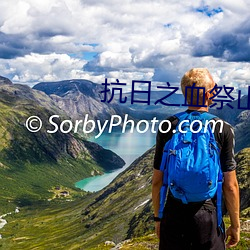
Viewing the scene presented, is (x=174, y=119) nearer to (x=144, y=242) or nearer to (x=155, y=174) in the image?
(x=155, y=174)

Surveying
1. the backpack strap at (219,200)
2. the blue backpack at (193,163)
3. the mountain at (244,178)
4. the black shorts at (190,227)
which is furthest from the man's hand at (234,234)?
the mountain at (244,178)

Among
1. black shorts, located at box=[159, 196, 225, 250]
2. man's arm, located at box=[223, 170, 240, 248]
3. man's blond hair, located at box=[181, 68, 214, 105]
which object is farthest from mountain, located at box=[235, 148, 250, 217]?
man's blond hair, located at box=[181, 68, 214, 105]

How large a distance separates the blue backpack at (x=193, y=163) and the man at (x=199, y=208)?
355 millimetres

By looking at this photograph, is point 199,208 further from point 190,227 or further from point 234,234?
Answer: point 234,234

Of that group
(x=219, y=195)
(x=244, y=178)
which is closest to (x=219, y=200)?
(x=219, y=195)

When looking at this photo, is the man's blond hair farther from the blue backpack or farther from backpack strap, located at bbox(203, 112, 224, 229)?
the blue backpack

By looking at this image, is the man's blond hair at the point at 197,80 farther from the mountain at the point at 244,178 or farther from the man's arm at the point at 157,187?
the mountain at the point at 244,178

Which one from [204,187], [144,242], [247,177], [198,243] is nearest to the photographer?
[204,187]

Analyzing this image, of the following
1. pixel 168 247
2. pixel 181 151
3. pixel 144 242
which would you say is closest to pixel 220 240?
pixel 168 247

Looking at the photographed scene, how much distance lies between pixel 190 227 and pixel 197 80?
13.8ft

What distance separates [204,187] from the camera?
10312mm

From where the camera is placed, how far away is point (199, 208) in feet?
35.3

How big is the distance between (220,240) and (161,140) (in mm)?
3380

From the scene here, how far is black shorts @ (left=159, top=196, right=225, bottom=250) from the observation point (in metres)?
10.8
